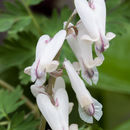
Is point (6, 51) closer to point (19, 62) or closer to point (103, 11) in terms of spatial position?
point (19, 62)

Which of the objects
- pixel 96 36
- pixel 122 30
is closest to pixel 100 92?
pixel 122 30

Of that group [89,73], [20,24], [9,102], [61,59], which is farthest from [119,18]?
[89,73]

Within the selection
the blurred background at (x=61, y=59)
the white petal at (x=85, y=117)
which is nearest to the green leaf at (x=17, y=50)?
the blurred background at (x=61, y=59)

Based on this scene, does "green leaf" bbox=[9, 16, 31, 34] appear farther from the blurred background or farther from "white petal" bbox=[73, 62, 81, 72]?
"white petal" bbox=[73, 62, 81, 72]

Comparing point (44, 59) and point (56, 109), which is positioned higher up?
point (44, 59)

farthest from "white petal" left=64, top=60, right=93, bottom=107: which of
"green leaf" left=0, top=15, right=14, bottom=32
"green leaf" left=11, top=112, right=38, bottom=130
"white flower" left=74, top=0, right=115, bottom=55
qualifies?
"green leaf" left=0, top=15, right=14, bottom=32

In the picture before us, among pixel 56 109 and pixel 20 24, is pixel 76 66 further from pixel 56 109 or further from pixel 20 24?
pixel 20 24

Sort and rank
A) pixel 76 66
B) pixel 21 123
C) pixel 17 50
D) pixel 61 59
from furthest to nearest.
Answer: pixel 17 50
pixel 61 59
pixel 21 123
pixel 76 66
